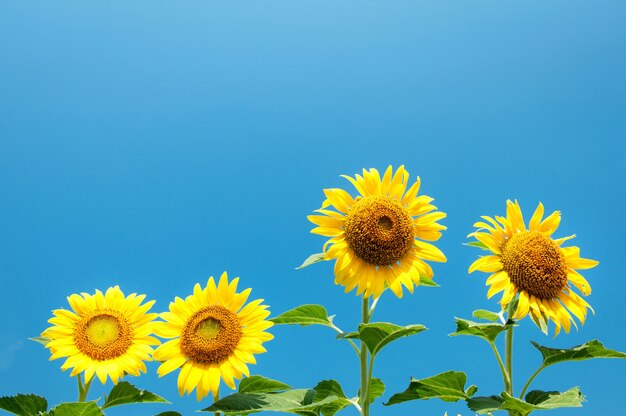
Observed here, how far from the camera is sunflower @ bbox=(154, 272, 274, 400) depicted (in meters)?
4.42

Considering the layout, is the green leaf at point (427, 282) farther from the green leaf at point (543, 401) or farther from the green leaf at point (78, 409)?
the green leaf at point (78, 409)

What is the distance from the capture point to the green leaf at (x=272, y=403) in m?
4.11

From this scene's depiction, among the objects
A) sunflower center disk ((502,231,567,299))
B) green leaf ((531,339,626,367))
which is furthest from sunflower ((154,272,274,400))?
green leaf ((531,339,626,367))

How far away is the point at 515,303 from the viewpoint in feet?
16.6

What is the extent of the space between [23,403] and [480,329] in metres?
3.85

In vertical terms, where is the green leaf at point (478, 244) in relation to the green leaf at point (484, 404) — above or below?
above

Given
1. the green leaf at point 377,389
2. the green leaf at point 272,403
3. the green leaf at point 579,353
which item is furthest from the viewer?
the green leaf at point 377,389

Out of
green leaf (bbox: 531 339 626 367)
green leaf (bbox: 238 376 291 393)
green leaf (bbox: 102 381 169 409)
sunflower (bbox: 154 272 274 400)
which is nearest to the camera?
sunflower (bbox: 154 272 274 400)

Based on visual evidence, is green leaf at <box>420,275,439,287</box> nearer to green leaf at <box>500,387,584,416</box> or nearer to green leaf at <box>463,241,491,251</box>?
green leaf at <box>463,241,491,251</box>

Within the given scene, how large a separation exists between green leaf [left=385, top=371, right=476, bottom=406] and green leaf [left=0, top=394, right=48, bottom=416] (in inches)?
114

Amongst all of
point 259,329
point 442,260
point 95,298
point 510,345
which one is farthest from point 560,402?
point 95,298

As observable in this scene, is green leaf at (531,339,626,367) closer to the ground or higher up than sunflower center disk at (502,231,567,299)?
closer to the ground

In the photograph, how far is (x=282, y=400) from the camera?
4367 mm

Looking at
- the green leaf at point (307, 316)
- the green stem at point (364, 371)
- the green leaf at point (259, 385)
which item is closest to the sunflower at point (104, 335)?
the green leaf at point (259, 385)
